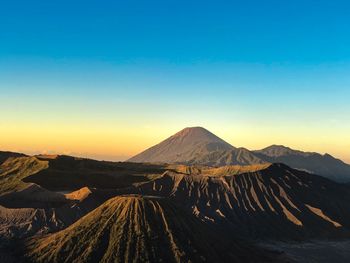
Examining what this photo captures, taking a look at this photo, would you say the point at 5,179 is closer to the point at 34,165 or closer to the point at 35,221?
the point at 34,165

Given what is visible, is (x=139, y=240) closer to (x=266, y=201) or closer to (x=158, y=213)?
(x=158, y=213)

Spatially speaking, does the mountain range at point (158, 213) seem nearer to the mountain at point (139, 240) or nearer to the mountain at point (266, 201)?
the mountain at point (139, 240)

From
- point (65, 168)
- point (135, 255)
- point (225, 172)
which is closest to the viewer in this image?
point (135, 255)

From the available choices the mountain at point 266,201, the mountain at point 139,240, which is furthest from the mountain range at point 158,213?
the mountain at point 266,201

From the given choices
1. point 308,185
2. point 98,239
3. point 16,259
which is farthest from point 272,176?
point 16,259

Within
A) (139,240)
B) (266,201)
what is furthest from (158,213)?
(266,201)

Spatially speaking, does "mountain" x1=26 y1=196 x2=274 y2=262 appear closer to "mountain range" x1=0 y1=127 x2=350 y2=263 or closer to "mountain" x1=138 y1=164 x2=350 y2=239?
"mountain range" x1=0 y1=127 x2=350 y2=263
